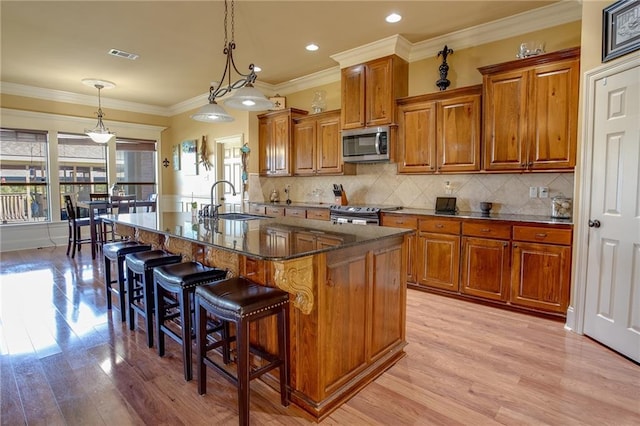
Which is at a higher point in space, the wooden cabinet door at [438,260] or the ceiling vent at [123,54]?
the ceiling vent at [123,54]

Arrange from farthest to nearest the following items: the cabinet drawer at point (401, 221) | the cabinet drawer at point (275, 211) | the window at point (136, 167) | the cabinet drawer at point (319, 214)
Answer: the window at point (136, 167) < the cabinet drawer at point (275, 211) < the cabinet drawer at point (319, 214) < the cabinet drawer at point (401, 221)

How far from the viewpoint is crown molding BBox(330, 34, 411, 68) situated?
13.7 ft

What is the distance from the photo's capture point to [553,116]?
3213mm

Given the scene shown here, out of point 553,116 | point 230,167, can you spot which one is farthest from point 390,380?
point 230,167

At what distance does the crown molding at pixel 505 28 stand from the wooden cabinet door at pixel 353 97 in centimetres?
70

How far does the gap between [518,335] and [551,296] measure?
580mm

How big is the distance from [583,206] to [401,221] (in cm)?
172

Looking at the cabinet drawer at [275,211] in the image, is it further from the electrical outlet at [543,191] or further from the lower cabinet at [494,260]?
the electrical outlet at [543,191]

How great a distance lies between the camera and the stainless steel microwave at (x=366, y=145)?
4.36m

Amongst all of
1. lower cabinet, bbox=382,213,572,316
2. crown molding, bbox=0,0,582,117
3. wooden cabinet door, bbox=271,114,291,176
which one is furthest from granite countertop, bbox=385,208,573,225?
wooden cabinet door, bbox=271,114,291,176

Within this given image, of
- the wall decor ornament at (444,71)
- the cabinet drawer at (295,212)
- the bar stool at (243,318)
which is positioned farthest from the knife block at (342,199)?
the bar stool at (243,318)

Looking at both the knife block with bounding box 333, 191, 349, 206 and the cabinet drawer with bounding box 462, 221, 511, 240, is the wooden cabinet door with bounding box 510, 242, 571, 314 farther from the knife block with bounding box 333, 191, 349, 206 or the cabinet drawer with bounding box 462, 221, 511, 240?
the knife block with bounding box 333, 191, 349, 206

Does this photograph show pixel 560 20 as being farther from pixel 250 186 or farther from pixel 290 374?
pixel 250 186

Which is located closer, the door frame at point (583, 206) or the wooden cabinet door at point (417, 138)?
the door frame at point (583, 206)
